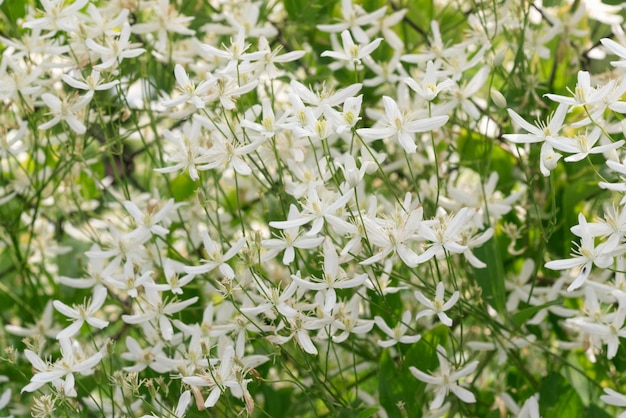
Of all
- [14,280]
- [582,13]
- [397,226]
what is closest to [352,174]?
→ [397,226]

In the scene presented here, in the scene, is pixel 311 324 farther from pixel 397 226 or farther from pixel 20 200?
pixel 20 200

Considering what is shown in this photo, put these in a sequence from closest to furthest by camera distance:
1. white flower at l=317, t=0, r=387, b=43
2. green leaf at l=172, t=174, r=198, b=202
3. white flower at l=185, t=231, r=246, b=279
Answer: white flower at l=185, t=231, r=246, b=279 → white flower at l=317, t=0, r=387, b=43 → green leaf at l=172, t=174, r=198, b=202

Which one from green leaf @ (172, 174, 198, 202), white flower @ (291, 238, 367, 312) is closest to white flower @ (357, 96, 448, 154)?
white flower @ (291, 238, 367, 312)

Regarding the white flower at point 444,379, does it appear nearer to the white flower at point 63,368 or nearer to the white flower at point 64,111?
the white flower at point 63,368

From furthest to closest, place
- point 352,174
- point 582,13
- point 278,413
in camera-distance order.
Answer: point 582,13, point 278,413, point 352,174

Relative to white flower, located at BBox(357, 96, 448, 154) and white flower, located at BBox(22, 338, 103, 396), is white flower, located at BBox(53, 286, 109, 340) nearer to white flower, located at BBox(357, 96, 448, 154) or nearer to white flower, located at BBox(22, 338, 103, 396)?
white flower, located at BBox(22, 338, 103, 396)

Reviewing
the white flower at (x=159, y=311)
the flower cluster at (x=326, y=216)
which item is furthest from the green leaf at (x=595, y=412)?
the white flower at (x=159, y=311)
